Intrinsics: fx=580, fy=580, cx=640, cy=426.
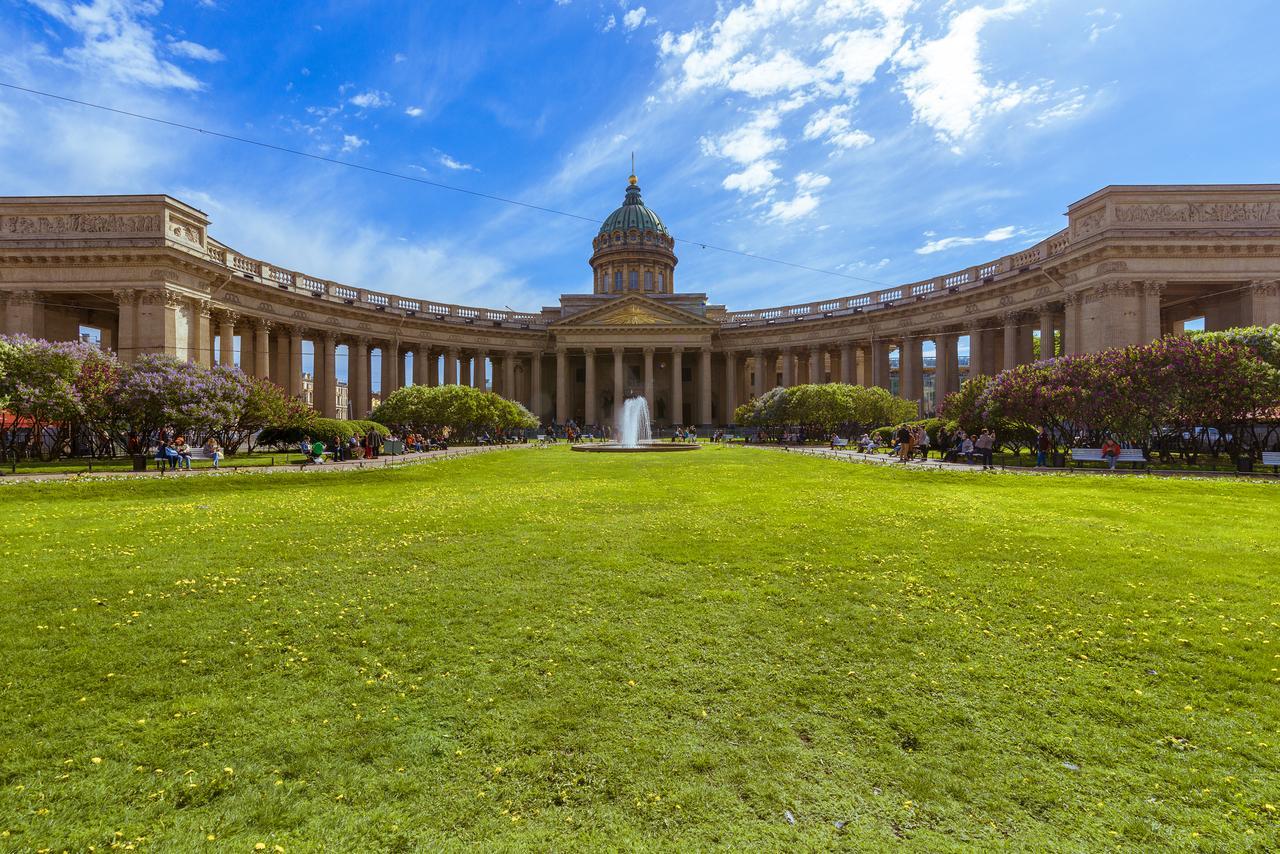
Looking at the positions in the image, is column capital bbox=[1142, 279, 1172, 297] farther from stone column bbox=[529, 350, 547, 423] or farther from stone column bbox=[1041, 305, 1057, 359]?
stone column bbox=[529, 350, 547, 423]

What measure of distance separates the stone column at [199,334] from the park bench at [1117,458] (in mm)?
46378

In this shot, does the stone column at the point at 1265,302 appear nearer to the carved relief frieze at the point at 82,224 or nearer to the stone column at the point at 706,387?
the stone column at the point at 706,387

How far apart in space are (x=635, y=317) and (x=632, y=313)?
1.81 ft

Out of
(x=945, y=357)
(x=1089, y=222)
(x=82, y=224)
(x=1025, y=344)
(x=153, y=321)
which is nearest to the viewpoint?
(x=153, y=321)

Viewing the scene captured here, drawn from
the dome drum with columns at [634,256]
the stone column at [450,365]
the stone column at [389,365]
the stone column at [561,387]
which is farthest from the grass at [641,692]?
the dome drum with columns at [634,256]

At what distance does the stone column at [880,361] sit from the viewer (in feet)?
181

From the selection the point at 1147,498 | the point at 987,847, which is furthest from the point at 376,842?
the point at 1147,498

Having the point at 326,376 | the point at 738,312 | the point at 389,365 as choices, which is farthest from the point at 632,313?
the point at 326,376

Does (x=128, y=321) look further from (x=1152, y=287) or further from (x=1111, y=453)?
(x=1152, y=287)

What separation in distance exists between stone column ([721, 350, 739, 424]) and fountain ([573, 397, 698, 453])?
31.4 feet

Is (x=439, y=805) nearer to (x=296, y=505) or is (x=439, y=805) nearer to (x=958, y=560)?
(x=958, y=560)

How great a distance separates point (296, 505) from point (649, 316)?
54.1 metres

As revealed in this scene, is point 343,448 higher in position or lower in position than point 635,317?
lower

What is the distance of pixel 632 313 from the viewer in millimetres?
64125
